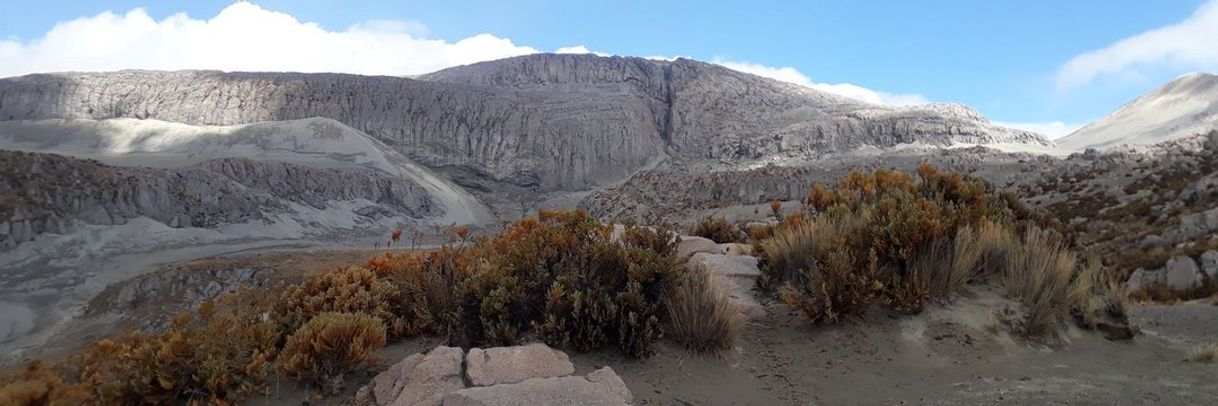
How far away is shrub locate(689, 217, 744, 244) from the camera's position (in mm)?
10070

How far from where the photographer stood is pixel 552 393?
3662 mm

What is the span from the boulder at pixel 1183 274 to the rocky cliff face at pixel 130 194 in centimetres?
3624

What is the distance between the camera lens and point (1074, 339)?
5.15 metres

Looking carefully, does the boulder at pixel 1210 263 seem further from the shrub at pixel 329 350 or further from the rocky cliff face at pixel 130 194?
the rocky cliff face at pixel 130 194

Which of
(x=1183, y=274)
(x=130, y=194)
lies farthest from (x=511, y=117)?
(x=1183, y=274)

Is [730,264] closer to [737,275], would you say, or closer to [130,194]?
[737,275]

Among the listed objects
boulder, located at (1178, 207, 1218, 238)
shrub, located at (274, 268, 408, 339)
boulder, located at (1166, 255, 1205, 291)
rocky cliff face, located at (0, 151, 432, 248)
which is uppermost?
boulder, located at (1178, 207, 1218, 238)

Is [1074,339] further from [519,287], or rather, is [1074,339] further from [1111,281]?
[519,287]

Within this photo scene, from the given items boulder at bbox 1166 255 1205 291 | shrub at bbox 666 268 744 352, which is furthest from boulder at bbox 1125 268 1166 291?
shrub at bbox 666 268 744 352

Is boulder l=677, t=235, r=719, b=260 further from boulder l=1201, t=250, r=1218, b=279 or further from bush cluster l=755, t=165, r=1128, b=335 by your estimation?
boulder l=1201, t=250, r=1218, b=279

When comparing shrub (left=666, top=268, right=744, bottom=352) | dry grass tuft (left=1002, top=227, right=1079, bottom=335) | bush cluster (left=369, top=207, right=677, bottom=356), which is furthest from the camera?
dry grass tuft (left=1002, top=227, right=1079, bottom=335)

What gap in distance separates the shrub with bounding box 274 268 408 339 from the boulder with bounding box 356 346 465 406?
2.52ft

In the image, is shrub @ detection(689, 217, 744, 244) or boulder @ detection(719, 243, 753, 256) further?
shrub @ detection(689, 217, 744, 244)

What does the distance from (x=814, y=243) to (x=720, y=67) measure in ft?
276
